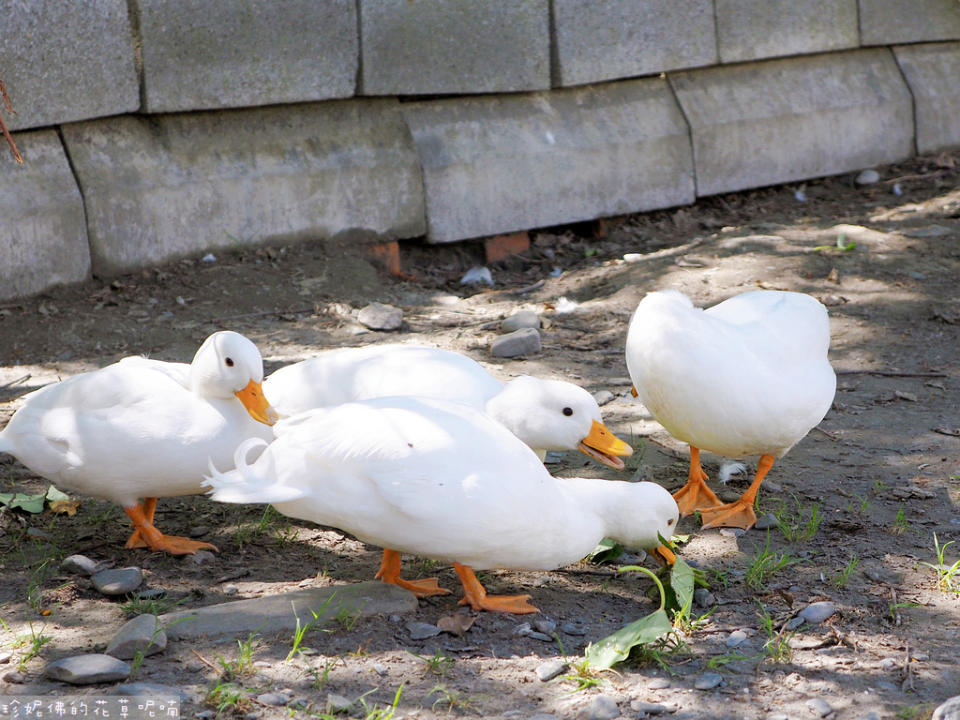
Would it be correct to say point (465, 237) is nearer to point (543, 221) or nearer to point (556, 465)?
point (543, 221)

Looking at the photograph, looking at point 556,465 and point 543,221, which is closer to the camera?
point 556,465

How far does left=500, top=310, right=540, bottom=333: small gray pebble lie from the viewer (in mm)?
5652

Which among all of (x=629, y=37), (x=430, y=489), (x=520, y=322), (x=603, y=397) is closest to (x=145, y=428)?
(x=430, y=489)

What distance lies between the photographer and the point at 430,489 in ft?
9.52

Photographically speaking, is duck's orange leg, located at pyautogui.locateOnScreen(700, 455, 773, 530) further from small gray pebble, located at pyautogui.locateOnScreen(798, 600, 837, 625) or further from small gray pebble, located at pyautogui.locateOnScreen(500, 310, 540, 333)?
small gray pebble, located at pyautogui.locateOnScreen(500, 310, 540, 333)

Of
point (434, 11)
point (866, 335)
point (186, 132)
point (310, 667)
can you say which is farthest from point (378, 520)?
point (434, 11)

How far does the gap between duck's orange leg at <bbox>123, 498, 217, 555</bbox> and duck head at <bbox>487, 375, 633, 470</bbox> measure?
1105mm

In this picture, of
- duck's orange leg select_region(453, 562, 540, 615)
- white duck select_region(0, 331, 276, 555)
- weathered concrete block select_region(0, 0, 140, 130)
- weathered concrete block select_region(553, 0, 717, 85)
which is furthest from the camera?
weathered concrete block select_region(553, 0, 717, 85)

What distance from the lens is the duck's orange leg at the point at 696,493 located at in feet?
12.8

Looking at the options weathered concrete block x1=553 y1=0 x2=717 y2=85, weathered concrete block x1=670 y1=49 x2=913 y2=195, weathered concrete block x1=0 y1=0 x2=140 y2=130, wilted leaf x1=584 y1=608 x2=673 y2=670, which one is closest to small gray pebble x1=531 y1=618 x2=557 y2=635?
wilted leaf x1=584 y1=608 x2=673 y2=670

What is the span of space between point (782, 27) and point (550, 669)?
6361mm

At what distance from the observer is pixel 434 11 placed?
21.9 feet

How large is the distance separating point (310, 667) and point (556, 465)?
5.57ft

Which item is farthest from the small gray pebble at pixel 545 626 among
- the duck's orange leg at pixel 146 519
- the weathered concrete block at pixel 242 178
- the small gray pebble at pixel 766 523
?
the weathered concrete block at pixel 242 178
